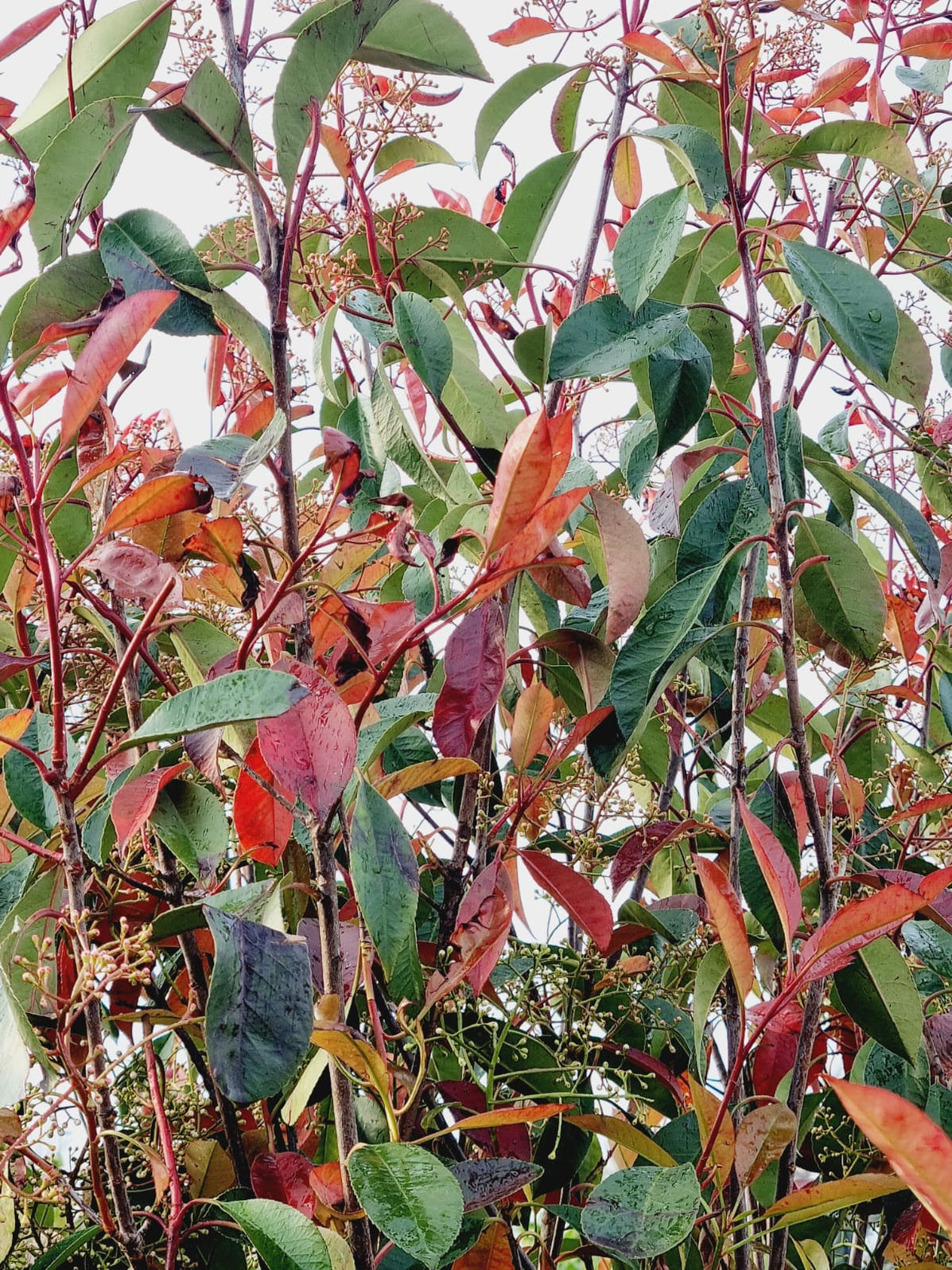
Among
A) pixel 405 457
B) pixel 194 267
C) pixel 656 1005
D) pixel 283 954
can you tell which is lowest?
pixel 656 1005

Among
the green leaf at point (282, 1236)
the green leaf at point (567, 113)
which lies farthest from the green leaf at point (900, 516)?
the green leaf at point (282, 1236)

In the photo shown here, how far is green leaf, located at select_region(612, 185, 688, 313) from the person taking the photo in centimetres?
71

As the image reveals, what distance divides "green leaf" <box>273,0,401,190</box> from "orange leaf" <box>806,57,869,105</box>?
43 centimetres

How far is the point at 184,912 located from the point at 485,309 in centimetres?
50

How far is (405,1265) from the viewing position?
609 mm

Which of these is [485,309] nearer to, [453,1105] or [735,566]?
[735,566]

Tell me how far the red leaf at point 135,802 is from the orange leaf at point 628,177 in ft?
2.33

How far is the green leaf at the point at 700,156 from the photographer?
726 millimetres

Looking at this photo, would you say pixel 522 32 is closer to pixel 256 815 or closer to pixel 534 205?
pixel 534 205

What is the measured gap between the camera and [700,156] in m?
0.73

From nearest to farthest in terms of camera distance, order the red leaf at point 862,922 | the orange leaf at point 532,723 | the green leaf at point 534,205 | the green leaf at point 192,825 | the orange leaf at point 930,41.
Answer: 1. the red leaf at point 862,922
2. the green leaf at point 192,825
3. the orange leaf at point 532,723
4. the green leaf at point 534,205
5. the orange leaf at point 930,41

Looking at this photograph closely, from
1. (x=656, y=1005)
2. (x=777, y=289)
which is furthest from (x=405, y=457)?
(x=777, y=289)

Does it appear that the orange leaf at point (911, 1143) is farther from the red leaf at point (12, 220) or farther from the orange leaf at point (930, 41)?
the orange leaf at point (930, 41)

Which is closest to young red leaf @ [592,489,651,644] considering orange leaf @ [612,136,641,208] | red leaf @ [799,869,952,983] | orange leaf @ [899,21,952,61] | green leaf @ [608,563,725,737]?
green leaf @ [608,563,725,737]
